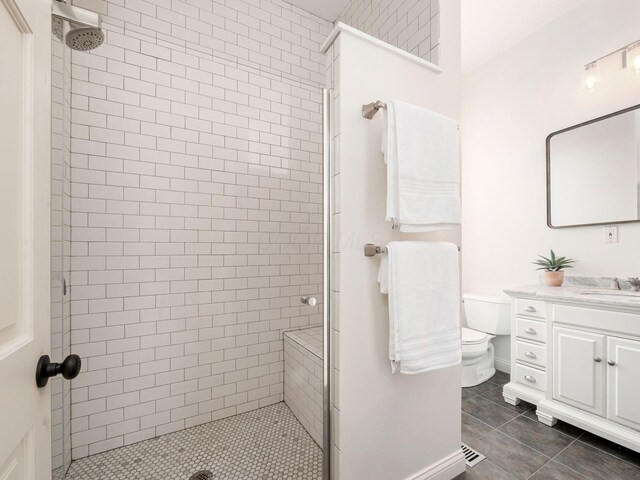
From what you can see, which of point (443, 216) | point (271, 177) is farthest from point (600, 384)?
point (271, 177)

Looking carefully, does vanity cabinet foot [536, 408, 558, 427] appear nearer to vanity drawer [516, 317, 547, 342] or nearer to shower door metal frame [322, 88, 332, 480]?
vanity drawer [516, 317, 547, 342]

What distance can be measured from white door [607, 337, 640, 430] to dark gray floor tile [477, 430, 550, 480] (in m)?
0.45

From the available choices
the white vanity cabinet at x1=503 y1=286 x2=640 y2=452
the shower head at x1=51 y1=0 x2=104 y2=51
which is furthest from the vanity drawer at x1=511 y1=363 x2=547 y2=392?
the shower head at x1=51 y1=0 x2=104 y2=51

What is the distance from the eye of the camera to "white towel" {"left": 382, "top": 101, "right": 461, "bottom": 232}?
112 centimetres

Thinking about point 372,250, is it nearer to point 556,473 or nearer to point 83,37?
point 83,37

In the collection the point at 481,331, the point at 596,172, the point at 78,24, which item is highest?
the point at 78,24

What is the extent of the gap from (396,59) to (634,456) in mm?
2341

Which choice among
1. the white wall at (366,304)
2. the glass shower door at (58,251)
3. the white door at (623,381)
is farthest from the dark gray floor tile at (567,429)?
the glass shower door at (58,251)

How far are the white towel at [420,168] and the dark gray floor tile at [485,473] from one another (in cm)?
124

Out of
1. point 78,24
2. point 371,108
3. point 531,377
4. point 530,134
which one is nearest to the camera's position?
point 78,24

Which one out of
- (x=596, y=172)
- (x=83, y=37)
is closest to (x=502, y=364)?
(x=596, y=172)

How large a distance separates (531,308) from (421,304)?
4.42ft

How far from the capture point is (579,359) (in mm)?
1699

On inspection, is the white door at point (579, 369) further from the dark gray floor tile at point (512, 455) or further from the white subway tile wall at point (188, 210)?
the white subway tile wall at point (188, 210)
